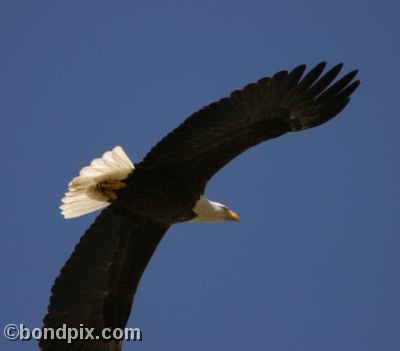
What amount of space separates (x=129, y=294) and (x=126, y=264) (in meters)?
0.34

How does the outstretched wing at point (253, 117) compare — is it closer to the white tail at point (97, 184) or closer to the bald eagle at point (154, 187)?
the bald eagle at point (154, 187)

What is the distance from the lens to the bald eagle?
9.67 metres

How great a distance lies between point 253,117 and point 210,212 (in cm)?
130

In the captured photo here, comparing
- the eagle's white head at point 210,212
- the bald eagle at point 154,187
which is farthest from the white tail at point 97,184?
the eagle's white head at point 210,212

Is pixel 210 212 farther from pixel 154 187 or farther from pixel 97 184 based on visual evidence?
pixel 97 184

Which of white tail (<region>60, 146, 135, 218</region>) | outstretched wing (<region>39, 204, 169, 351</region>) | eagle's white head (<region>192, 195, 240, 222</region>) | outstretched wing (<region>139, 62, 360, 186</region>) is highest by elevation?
outstretched wing (<region>139, 62, 360, 186</region>)

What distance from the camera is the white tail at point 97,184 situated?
32.9 ft

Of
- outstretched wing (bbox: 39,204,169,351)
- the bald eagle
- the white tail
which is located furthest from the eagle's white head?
the white tail

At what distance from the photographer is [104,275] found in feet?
35.1

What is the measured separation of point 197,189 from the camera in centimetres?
1027

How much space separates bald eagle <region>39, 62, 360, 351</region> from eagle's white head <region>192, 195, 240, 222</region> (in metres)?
0.01

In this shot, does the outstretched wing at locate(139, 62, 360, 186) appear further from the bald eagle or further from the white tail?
the white tail

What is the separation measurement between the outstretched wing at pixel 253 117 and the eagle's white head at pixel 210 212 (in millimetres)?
532

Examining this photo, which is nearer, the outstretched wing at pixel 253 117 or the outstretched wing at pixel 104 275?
the outstretched wing at pixel 253 117
